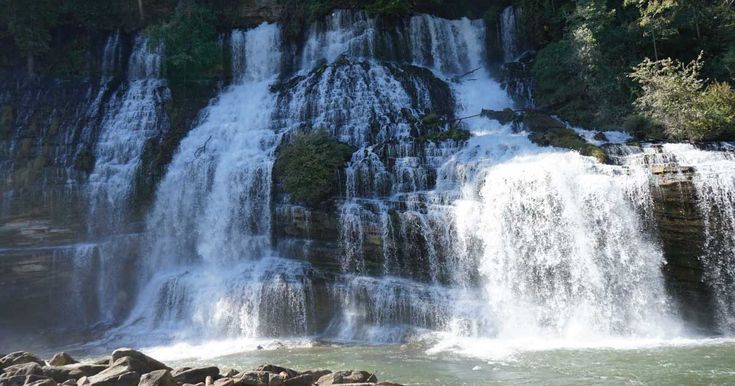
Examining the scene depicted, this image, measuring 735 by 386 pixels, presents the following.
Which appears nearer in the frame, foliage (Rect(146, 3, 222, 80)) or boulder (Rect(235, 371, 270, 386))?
boulder (Rect(235, 371, 270, 386))

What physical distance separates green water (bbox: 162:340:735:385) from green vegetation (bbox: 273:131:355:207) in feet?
19.1

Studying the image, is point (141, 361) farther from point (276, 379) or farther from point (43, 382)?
point (276, 379)

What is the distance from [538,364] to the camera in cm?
1209

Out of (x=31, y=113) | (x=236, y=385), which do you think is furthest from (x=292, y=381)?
(x=31, y=113)

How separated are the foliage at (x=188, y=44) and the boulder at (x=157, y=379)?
20.4m

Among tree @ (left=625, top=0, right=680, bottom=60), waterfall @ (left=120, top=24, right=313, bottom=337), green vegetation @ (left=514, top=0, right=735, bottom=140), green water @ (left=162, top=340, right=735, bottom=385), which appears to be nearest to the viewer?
green water @ (left=162, top=340, right=735, bottom=385)

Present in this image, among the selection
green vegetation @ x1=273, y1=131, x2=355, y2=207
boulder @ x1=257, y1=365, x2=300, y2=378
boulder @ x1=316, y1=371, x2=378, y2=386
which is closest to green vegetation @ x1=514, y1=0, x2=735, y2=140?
green vegetation @ x1=273, y1=131, x2=355, y2=207

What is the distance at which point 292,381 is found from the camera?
9.60 meters

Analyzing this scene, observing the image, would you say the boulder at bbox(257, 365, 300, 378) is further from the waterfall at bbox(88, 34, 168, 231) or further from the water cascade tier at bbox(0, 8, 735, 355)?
the waterfall at bbox(88, 34, 168, 231)

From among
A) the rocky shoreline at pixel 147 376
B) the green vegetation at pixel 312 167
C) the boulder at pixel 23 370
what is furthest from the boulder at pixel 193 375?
the green vegetation at pixel 312 167

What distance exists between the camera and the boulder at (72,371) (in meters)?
10.1

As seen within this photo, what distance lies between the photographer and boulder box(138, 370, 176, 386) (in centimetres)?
899

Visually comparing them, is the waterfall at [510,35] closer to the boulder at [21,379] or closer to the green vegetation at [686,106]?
the green vegetation at [686,106]

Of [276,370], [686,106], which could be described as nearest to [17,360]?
[276,370]
